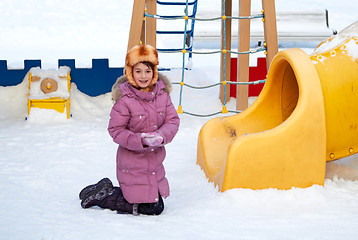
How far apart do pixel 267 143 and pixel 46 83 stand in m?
2.95

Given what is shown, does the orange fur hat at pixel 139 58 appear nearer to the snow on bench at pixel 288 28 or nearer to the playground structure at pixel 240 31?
the playground structure at pixel 240 31

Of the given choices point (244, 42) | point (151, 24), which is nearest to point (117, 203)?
point (151, 24)

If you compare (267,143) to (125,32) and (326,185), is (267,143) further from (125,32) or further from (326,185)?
(125,32)

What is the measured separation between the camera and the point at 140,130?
229 centimetres

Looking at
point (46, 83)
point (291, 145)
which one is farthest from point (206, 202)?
point (46, 83)

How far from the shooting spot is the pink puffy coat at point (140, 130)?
2.26m

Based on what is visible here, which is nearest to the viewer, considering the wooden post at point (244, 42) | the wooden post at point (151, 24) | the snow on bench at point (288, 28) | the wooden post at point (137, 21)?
the wooden post at point (137, 21)

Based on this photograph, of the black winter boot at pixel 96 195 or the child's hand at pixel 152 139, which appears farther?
the black winter boot at pixel 96 195

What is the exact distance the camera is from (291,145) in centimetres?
251

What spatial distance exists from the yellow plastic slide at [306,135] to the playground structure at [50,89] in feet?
7.05

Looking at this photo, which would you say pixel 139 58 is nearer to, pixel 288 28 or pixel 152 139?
pixel 152 139

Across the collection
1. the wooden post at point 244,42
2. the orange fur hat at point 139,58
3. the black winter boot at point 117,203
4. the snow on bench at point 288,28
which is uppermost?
the snow on bench at point 288,28

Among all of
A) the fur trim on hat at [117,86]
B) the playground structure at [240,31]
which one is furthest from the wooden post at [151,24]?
the fur trim on hat at [117,86]

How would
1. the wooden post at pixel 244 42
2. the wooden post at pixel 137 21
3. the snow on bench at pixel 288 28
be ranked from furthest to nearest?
the snow on bench at pixel 288 28
the wooden post at pixel 244 42
the wooden post at pixel 137 21
